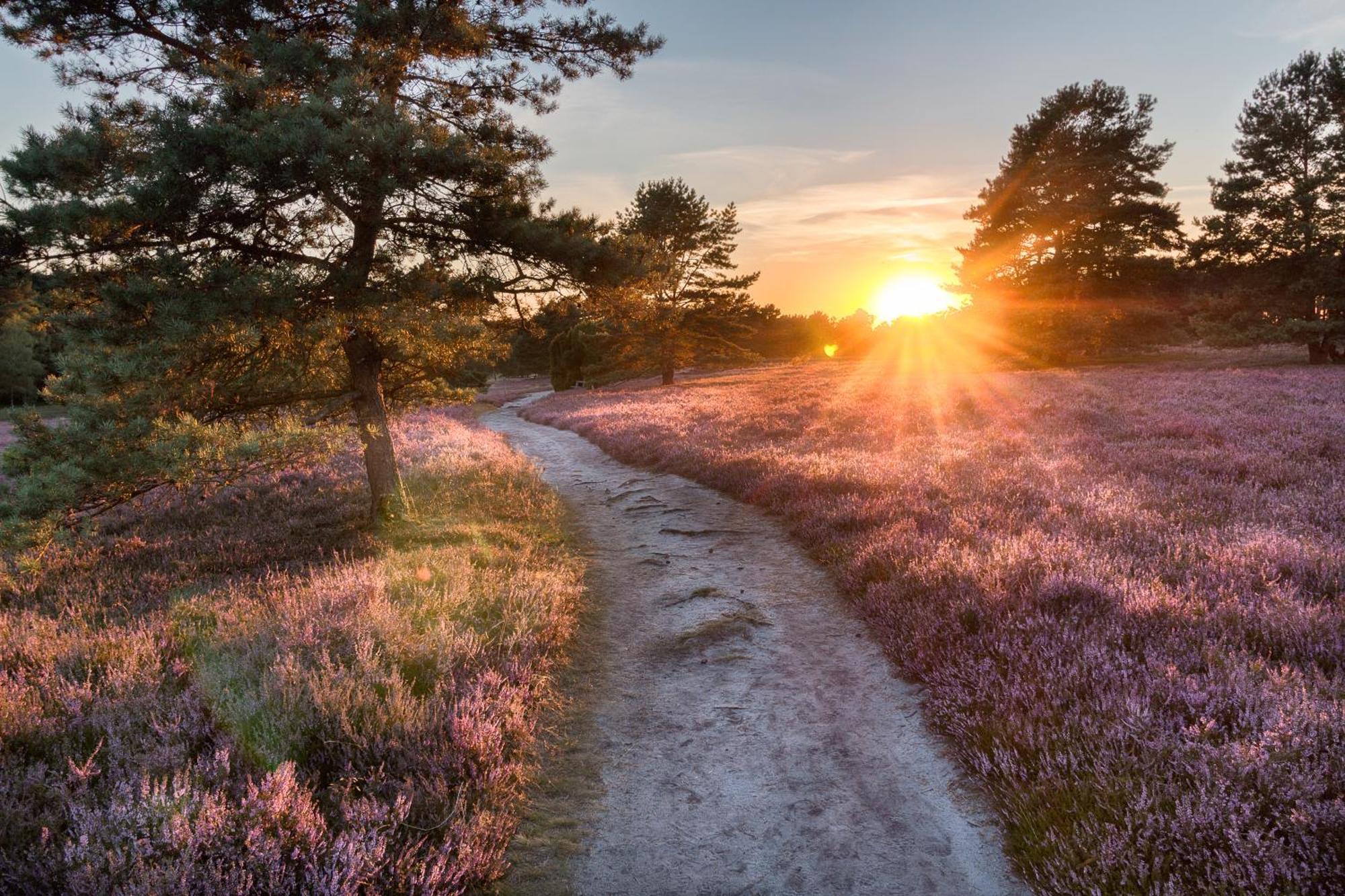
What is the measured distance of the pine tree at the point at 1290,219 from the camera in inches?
1099

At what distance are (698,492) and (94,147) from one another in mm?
9762

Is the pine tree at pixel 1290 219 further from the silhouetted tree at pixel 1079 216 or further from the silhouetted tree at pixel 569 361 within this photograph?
the silhouetted tree at pixel 569 361

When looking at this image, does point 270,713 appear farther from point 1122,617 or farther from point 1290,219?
point 1290,219

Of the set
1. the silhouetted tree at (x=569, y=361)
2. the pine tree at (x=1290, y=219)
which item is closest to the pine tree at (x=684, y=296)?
the silhouetted tree at (x=569, y=361)

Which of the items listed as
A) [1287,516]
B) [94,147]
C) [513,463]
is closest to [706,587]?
[1287,516]

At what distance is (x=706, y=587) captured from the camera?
750 centimetres

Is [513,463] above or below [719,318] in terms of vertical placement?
below

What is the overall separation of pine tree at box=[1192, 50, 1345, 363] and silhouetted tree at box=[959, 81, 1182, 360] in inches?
134

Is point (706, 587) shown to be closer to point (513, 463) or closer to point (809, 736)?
point (809, 736)

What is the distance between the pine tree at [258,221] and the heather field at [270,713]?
5.45 feet

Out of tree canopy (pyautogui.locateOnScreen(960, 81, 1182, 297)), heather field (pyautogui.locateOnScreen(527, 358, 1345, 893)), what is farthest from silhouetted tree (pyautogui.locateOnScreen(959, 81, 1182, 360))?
heather field (pyautogui.locateOnScreen(527, 358, 1345, 893))

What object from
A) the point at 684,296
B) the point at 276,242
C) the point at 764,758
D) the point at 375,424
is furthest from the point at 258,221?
the point at 684,296

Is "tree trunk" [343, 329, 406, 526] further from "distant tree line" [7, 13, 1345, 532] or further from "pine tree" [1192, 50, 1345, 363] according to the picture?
"pine tree" [1192, 50, 1345, 363]

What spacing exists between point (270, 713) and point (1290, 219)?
4298 cm
